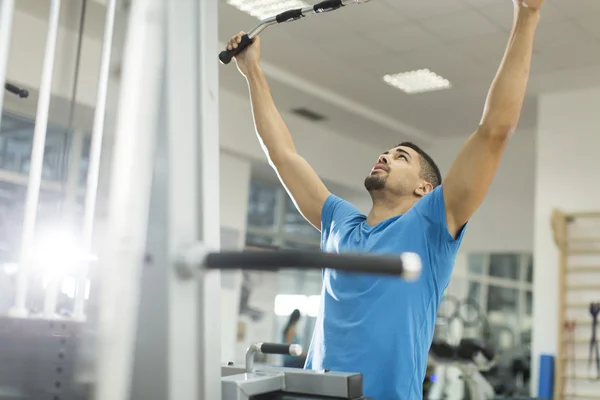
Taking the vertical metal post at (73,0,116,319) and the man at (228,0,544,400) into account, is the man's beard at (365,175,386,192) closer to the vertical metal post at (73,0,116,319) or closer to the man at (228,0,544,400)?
the man at (228,0,544,400)

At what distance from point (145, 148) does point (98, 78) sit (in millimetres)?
125

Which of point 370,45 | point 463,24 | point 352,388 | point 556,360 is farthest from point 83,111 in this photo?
point 556,360

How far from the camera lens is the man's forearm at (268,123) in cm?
180

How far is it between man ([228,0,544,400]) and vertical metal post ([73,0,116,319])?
71 cm

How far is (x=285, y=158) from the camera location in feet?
6.11

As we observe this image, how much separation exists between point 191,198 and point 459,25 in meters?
4.68

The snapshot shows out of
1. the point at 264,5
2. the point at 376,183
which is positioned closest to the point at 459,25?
the point at 264,5

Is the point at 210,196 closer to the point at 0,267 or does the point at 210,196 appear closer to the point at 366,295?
the point at 0,267

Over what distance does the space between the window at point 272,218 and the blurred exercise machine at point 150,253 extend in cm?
727

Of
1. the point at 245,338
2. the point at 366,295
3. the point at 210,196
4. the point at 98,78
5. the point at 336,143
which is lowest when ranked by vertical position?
the point at 245,338

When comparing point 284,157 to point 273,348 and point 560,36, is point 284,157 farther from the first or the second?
point 560,36

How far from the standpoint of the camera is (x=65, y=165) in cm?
81

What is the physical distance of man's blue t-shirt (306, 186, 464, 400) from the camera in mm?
1361

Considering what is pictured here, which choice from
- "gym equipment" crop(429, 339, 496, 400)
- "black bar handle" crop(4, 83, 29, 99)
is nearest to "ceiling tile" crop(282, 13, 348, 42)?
"gym equipment" crop(429, 339, 496, 400)
